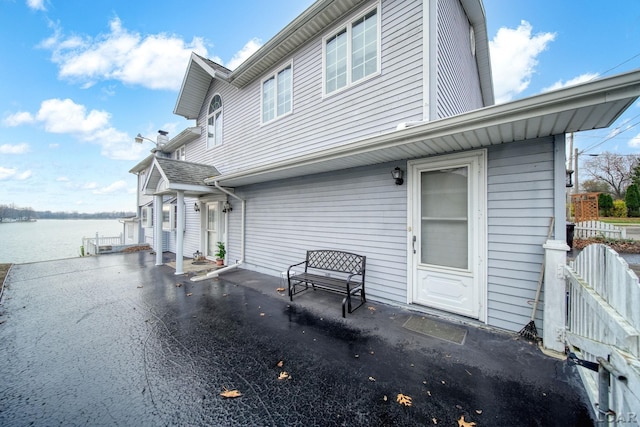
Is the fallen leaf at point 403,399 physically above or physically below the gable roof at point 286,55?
below

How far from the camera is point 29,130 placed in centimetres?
1695

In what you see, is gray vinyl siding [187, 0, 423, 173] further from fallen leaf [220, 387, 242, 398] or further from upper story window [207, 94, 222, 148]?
fallen leaf [220, 387, 242, 398]

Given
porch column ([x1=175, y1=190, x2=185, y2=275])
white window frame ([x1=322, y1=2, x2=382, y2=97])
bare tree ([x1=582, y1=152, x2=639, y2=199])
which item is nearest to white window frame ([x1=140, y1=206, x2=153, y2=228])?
porch column ([x1=175, y1=190, x2=185, y2=275])

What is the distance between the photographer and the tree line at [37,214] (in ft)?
66.6

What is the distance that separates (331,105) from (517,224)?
4147 mm

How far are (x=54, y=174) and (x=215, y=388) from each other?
129 feet

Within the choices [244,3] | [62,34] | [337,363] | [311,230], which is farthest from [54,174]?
[337,363]

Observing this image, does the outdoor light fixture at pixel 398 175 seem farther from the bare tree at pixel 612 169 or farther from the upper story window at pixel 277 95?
the bare tree at pixel 612 169

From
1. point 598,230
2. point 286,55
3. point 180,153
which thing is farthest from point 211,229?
point 598,230

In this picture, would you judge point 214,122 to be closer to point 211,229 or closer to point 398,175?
point 211,229

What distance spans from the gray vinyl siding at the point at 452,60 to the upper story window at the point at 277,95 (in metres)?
3.63

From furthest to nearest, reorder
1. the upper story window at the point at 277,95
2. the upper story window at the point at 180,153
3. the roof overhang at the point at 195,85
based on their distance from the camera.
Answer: the upper story window at the point at 180,153, the roof overhang at the point at 195,85, the upper story window at the point at 277,95

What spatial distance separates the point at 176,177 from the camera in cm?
690

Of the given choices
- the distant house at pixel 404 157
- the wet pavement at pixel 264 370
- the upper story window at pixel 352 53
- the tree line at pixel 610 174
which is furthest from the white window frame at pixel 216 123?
the tree line at pixel 610 174
